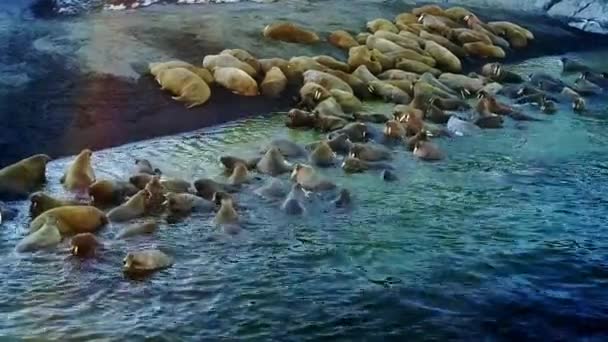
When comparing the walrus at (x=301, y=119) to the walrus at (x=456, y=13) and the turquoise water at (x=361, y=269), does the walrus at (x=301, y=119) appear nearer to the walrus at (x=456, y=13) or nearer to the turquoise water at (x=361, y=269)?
the turquoise water at (x=361, y=269)

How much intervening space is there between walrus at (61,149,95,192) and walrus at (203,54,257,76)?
3576mm

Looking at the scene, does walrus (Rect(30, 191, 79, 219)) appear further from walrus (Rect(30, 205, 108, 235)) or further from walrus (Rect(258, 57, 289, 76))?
walrus (Rect(258, 57, 289, 76))

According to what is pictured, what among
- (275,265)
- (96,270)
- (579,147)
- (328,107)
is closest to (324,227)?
(275,265)

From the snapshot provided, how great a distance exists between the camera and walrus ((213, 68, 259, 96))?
35.1ft

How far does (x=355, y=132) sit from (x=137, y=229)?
10.7ft

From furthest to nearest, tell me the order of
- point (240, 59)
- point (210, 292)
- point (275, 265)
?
point (240, 59), point (275, 265), point (210, 292)

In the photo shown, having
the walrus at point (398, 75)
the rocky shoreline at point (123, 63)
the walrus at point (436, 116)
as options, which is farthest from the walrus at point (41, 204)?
the walrus at point (398, 75)

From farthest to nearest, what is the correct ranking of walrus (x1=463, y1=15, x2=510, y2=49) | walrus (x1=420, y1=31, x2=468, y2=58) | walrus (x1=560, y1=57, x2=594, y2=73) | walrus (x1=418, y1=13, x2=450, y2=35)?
1. walrus (x1=463, y1=15, x2=510, y2=49)
2. walrus (x1=418, y1=13, x2=450, y2=35)
3. walrus (x1=560, y1=57, x2=594, y2=73)
4. walrus (x1=420, y1=31, x2=468, y2=58)

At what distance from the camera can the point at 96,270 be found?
6.02 m

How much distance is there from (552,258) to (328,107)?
4078 mm

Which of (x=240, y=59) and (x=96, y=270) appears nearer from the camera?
(x=96, y=270)

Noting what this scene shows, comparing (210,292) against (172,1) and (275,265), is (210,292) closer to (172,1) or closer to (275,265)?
(275,265)

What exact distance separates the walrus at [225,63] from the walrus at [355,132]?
2.24m

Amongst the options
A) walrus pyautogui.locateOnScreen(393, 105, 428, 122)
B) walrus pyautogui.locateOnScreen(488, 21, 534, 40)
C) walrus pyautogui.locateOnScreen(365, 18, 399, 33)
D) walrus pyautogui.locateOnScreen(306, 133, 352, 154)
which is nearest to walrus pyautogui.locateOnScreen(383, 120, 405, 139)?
walrus pyautogui.locateOnScreen(393, 105, 428, 122)
